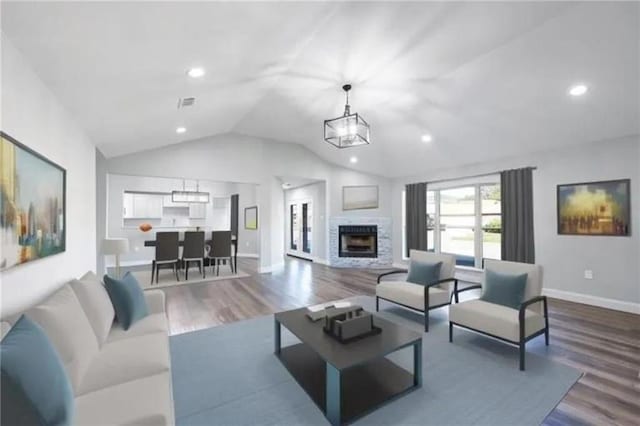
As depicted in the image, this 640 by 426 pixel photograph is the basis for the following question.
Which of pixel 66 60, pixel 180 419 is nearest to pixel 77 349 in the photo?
pixel 180 419

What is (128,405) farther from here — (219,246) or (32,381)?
(219,246)

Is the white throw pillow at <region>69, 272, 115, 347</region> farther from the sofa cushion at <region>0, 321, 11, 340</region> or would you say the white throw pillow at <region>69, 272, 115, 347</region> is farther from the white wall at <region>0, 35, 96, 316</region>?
the sofa cushion at <region>0, 321, 11, 340</region>

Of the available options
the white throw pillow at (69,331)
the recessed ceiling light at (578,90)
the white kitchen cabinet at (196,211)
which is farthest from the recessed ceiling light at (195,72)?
the white kitchen cabinet at (196,211)

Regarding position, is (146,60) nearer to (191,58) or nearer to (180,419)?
(191,58)

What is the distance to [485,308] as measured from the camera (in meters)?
2.95

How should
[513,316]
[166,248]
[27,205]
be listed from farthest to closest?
[166,248], [513,316], [27,205]

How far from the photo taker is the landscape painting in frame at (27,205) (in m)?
1.65

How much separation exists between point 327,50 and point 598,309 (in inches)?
202

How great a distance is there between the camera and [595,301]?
4.31m

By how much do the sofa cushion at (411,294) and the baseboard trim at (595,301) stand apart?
2456mm

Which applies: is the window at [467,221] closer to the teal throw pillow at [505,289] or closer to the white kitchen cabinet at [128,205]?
the teal throw pillow at [505,289]

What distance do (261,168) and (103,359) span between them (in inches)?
212

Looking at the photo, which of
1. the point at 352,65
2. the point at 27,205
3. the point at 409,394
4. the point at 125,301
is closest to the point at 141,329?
the point at 125,301

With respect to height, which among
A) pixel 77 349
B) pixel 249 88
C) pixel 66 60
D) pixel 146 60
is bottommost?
pixel 77 349
